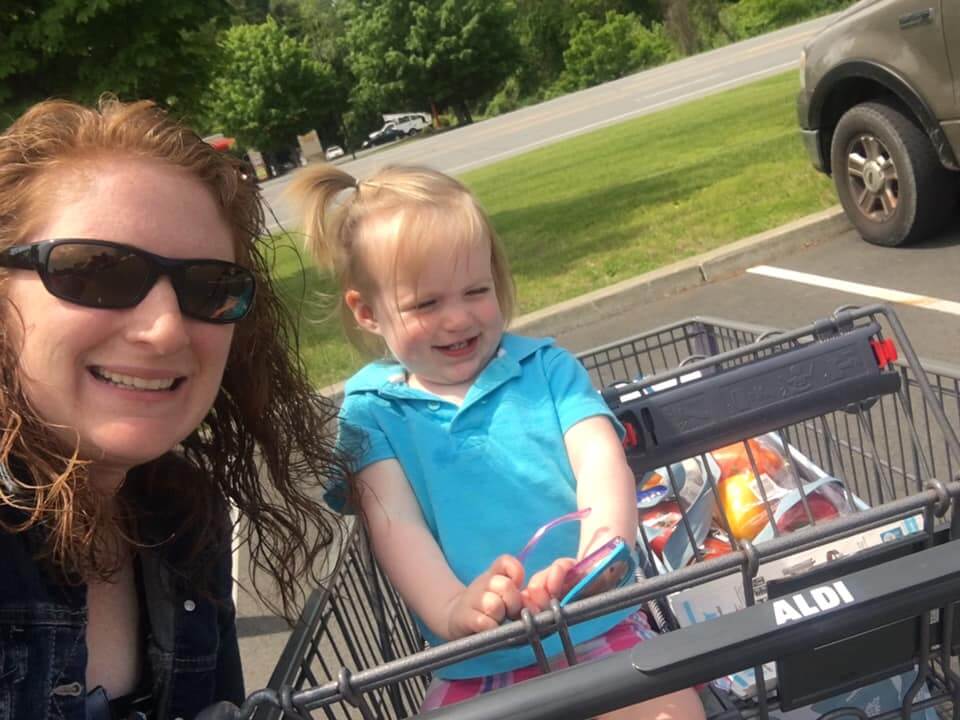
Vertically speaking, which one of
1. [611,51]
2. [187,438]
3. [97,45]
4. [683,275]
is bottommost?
[683,275]

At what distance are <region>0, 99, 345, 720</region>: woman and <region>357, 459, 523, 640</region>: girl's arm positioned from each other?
0.58ft

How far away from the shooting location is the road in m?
20.7

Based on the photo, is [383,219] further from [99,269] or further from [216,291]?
[99,269]

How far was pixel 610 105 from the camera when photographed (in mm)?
24484

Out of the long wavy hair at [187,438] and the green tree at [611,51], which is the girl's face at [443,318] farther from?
the green tree at [611,51]

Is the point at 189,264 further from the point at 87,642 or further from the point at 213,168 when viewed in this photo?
the point at 87,642

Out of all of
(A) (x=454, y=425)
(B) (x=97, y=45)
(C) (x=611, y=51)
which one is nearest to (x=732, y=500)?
(A) (x=454, y=425)

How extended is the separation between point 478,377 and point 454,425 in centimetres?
13

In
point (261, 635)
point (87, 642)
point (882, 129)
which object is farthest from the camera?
point (882, 129)

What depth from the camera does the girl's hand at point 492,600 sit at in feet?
5.04

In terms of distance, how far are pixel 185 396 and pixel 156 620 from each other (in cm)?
42

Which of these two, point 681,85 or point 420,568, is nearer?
point 420,568

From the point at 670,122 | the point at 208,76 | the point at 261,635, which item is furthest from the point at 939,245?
the point at 670,122

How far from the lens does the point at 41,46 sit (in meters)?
8.01
